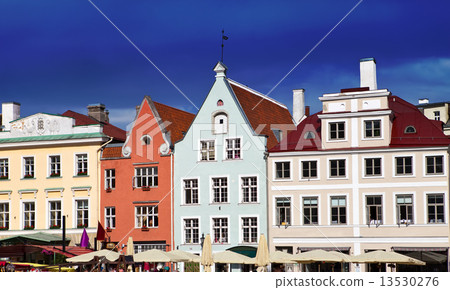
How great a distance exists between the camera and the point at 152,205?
55.2m

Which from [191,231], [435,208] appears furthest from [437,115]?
[191,231]

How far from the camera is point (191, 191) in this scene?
178ft

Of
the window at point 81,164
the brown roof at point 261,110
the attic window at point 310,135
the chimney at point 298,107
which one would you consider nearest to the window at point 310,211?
the attic window at point 310,135

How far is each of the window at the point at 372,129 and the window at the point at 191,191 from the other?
478 inches

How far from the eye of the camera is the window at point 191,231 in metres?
53.8

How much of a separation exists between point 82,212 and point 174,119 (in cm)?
951

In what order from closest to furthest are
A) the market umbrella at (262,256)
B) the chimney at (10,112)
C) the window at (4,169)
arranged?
1. the market umbrella at (262,256)
2. the window at (4,169)
3. the chimney at (10,112)

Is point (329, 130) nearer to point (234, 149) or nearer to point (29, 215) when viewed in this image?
point (234, 149)

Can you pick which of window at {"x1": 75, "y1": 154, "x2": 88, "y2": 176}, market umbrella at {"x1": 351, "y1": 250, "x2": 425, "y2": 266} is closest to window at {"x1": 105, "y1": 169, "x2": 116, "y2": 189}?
window at {"x1": 75, "y1": 154, "x2": 88, "y2": 176}

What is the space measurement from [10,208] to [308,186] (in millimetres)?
22704

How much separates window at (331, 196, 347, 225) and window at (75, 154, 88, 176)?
60.5 ft

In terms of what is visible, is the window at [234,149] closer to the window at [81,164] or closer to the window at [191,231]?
the window at [191,231]

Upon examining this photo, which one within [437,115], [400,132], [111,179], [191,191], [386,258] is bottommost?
[386,258]
